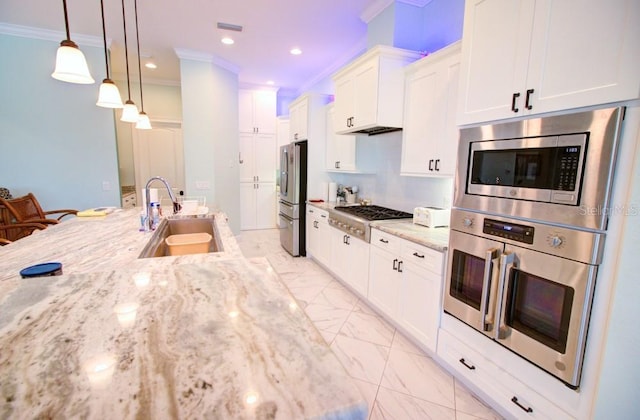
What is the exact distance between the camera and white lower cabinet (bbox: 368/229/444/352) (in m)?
2.09

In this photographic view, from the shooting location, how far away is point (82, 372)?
57 cm

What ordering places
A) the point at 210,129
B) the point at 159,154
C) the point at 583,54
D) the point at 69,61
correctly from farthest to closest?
the point at 159,154
the point at 210,129
the point at 69,61
the point at 583,54

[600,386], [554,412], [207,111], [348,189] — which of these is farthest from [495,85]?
[207,111]

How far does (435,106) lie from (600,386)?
1.99 m

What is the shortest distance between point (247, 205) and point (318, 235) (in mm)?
2717

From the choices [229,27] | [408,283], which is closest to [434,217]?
[408,283]

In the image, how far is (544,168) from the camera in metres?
1.45

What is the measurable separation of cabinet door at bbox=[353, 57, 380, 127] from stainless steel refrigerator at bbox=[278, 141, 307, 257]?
136 cm

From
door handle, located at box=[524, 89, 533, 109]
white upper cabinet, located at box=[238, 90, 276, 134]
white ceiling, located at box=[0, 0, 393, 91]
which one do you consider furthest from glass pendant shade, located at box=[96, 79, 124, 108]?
white upper cabinet, located at box=[238, 90, 276, 134]

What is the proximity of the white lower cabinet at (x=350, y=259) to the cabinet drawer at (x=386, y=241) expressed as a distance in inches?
6.9

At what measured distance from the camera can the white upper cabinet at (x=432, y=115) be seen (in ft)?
7.41

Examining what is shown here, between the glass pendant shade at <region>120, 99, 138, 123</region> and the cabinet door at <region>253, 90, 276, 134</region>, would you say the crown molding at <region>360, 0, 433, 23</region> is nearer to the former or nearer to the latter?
the glass pendant shade at <region>120, 99, 138, 123</region>

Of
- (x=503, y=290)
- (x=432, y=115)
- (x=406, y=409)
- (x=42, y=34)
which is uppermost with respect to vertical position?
(x=42, y=34)

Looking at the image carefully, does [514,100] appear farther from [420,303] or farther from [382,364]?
[382,364]
